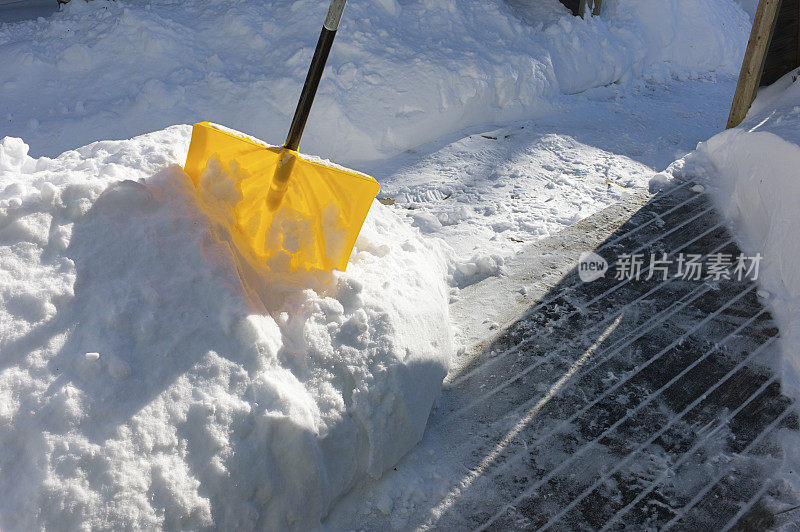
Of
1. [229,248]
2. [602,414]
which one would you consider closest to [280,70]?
[229,248]

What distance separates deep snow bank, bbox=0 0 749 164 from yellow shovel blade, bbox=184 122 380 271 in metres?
1.79

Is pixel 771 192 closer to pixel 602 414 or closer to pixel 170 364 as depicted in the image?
pixel 602 414

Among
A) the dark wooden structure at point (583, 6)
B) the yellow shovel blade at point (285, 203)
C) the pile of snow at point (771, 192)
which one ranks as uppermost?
the dark wooden structure at point (583, 6)

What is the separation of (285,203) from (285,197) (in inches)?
0.8

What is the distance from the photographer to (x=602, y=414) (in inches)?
81.8

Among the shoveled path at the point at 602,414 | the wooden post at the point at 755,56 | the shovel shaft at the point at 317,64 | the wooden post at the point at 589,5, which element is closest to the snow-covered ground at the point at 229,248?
the shoveled path at the point at 602,414

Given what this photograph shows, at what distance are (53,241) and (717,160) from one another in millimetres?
3242

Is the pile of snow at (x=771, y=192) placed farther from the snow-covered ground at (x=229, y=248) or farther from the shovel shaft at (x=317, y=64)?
the shovel shaft at (x=317, y=64)

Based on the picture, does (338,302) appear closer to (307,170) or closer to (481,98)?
(307,170)

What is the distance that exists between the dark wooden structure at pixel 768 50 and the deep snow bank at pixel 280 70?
4.41ft

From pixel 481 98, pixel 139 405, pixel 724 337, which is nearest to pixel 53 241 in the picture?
pixel 139 405

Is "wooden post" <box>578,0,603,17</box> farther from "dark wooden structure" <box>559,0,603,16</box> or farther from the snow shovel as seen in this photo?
the snow shovel

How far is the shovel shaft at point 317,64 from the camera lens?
6.48 ft

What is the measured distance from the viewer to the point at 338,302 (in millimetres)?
2012
